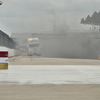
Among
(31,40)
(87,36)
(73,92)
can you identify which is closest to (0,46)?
(31,40)

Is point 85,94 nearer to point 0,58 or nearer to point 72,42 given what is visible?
point 0,58

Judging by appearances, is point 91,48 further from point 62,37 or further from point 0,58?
point 0,58

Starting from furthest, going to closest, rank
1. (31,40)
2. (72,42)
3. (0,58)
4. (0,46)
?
(72,42)
(31,40)
(0,46)
(0,58)

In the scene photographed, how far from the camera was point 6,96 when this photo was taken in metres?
5.87

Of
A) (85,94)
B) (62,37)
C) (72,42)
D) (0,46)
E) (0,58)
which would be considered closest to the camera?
(85,94)

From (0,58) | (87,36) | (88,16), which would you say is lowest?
(0,58)

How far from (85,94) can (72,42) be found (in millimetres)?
46613

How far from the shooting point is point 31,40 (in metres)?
48.8

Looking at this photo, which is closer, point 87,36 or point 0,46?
point 0,46

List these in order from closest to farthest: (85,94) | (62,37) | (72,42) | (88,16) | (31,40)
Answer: (85,94) → (31,40) → (72,42) → (62,37) → (88,16)

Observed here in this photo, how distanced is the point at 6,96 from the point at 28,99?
751 mm

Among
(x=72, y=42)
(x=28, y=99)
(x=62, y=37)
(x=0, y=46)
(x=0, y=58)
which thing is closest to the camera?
(x=28, y=99)

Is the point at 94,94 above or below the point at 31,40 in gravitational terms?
below

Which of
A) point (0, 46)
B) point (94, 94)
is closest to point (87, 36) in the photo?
point (0, 46)
